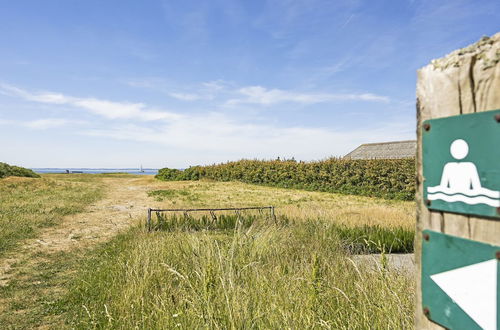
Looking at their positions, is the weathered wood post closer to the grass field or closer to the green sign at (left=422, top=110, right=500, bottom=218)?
the green sign at (left=422, top=110, right=500, bottom=218)

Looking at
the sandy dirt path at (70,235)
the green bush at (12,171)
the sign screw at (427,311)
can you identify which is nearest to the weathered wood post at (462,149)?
the sign screw at (427,311)

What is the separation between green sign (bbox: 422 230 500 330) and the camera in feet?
2.85

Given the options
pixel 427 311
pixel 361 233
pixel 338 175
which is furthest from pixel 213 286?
pixel 338 175

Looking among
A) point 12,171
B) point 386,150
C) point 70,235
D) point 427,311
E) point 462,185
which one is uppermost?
point 386,150

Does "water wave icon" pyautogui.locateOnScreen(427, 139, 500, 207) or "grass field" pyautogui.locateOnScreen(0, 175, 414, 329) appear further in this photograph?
"grass field" pyautogui.locateOnScreen(0, 175, 414, 329)

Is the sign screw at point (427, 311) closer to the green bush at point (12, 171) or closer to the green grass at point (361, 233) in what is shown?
the green grass at point (361, 233)

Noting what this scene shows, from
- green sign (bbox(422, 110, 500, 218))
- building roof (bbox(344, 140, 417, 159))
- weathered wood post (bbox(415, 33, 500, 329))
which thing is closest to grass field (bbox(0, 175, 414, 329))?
weathered wood post (bbox(415, 33, 500, 329))

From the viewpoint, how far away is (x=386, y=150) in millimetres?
24438

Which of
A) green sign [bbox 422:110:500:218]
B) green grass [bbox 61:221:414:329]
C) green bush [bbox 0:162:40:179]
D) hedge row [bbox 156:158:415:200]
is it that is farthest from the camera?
green bush [bbox 0:162:40:179]

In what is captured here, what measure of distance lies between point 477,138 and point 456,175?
11cm

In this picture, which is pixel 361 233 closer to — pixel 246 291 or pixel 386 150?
pixel 246 291

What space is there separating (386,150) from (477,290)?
25365mm

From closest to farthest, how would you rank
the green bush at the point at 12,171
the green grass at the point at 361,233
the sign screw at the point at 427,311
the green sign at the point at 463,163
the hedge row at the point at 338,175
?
the green sign at the point at 463,163 < the sign screw at the point at 427,311 < the green grass at the point at 361,233 < the hedge row at the point at 338,175 < the green bush at the point at 12,171

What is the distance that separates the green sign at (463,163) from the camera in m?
0.85
